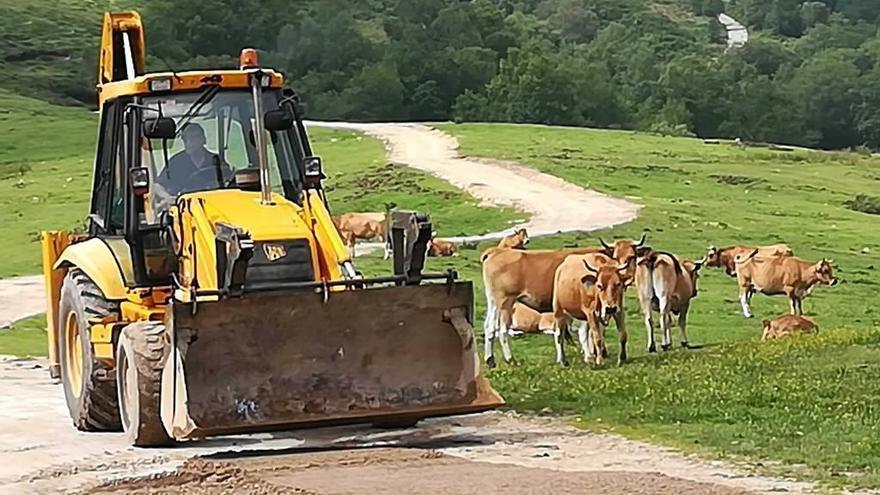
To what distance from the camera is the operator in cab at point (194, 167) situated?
Result: 45.7 ft

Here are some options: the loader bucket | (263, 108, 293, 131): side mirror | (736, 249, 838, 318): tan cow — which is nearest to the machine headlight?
(263, 108, 293, 131): side mirror

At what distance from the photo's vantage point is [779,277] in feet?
94.8

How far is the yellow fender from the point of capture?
46.0ft

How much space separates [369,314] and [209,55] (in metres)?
81.6

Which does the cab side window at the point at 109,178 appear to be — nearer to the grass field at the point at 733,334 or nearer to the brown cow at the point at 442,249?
the grass field at the point at 733,334

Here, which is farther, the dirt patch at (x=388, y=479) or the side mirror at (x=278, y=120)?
the side mirror at (x=278, y=120)

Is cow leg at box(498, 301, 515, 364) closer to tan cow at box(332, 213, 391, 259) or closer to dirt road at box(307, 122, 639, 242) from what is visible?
dirt road at box(307, 122, 639, 242)

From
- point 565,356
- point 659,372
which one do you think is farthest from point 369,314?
point 565,356

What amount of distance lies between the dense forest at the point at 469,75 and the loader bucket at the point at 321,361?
229ft

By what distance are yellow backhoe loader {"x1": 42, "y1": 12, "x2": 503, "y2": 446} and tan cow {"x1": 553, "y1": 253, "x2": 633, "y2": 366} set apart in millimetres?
5866

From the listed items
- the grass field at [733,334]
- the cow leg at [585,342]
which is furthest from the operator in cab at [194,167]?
the cow leg at [585,342]

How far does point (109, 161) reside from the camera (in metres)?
14.7

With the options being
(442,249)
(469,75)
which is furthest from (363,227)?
(469,75)

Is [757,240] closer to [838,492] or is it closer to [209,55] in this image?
[838,492]
